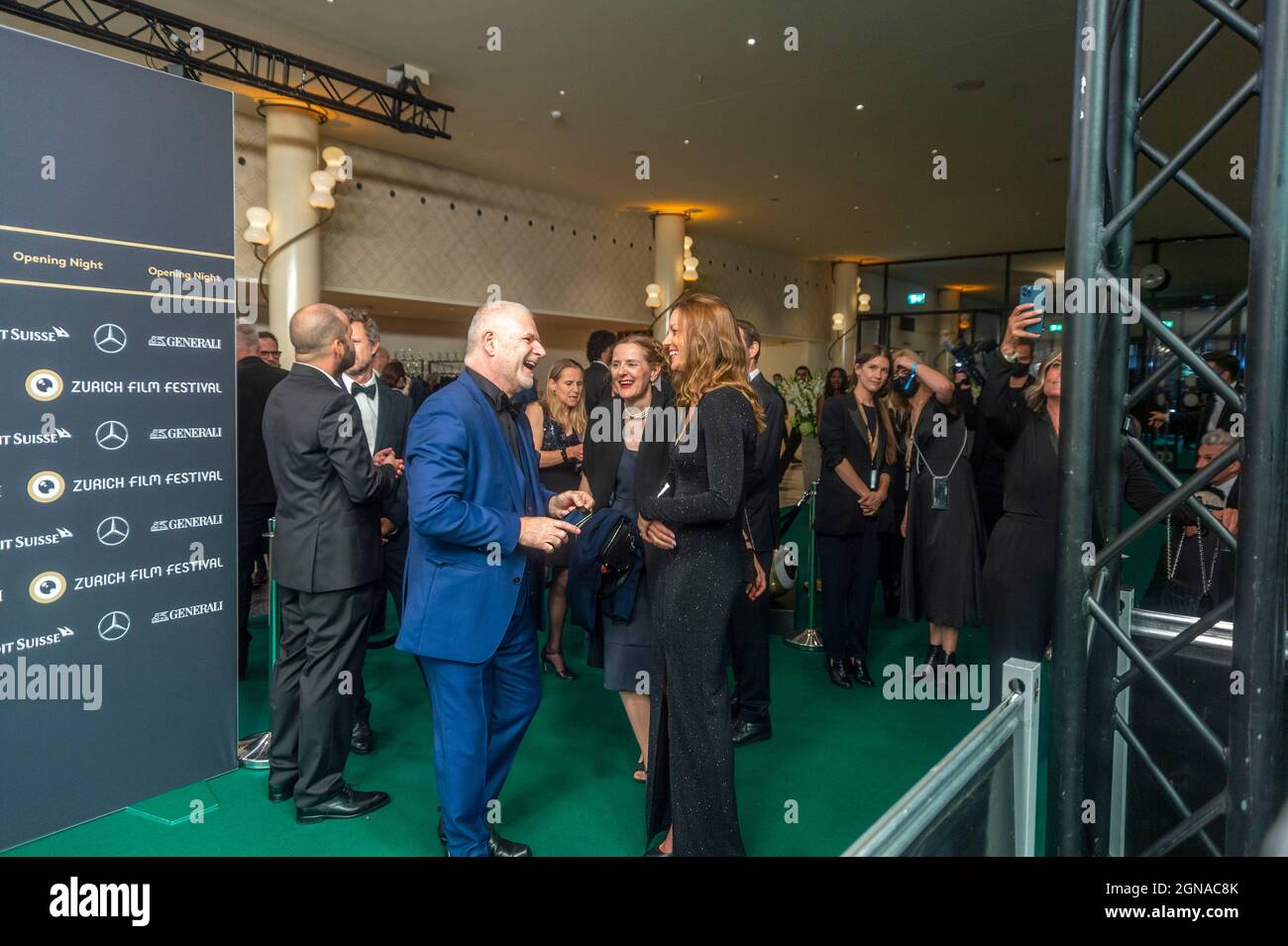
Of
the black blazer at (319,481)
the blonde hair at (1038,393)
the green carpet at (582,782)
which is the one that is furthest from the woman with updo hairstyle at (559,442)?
the blonde hair at (1038,393)

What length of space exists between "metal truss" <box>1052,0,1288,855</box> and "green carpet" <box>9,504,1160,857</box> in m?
1.33

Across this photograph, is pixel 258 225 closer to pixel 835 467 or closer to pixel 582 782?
pixel 835 467

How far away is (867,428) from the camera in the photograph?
4.58 m

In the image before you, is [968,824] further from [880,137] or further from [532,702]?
[880,137]

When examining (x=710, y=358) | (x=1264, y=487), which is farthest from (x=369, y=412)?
(x=1264, y=487)

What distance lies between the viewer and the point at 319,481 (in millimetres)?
2996

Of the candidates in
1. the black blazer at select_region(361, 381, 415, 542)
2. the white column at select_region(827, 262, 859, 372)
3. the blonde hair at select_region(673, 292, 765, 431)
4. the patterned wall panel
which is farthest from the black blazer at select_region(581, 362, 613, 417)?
the white column at select_region(827, 262, 859, 372)

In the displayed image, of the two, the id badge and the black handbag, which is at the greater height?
the id badge

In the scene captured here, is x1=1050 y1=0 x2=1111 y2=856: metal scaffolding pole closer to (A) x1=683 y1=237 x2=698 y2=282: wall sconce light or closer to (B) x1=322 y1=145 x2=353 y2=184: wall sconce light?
(B) x1=322 y1=145 x2=353 y2=184: wall sconce light

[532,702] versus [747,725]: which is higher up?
[532,702]

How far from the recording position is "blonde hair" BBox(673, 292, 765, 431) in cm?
254

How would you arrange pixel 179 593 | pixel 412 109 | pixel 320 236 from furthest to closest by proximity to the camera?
pixel 320 236, pixel 412 109, pixel 179 593

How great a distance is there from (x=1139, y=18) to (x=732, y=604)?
1705 millimetres
